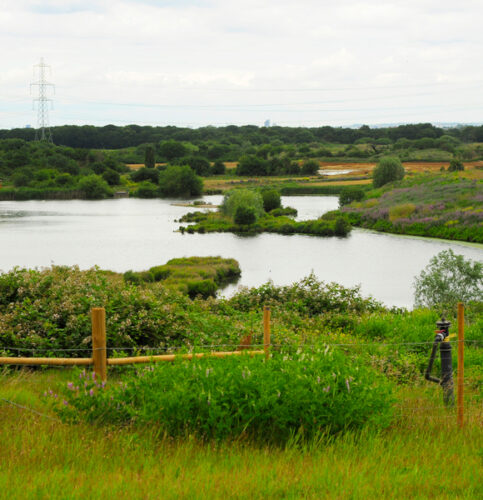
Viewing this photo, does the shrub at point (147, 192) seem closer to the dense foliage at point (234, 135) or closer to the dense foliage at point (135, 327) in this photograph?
the dense foliage at point (234, 135)

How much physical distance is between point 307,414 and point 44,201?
311 ft

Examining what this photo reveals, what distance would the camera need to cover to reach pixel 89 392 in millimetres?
5676

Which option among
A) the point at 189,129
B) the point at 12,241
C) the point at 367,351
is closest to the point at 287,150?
Answer: the point at 189,129

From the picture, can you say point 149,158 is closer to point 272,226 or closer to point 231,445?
point 272,226

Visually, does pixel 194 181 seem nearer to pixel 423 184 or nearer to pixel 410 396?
pixel 423 184

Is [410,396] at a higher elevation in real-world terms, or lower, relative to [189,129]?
lower

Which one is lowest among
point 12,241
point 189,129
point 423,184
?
point 12,241

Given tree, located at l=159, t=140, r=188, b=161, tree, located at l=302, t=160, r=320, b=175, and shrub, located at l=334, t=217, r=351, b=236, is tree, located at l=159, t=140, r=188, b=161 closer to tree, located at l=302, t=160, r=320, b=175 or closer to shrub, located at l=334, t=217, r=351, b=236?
tree, located at l=302, t=160, r=320, b=175

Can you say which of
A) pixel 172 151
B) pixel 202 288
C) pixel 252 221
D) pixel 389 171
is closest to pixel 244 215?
pixel 252 221

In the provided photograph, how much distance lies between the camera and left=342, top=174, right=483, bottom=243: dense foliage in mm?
47906

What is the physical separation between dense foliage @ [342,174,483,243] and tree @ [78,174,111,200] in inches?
1789

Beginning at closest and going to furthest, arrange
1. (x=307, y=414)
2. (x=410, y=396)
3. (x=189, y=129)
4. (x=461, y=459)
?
(x=461, y=459), (x=307, y=414), (x=410, y=396), (x=189, y=129)

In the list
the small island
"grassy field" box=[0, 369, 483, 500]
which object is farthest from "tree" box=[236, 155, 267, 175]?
"grassy field" box=[0, 369, 483, 500]

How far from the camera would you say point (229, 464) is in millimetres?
4688
